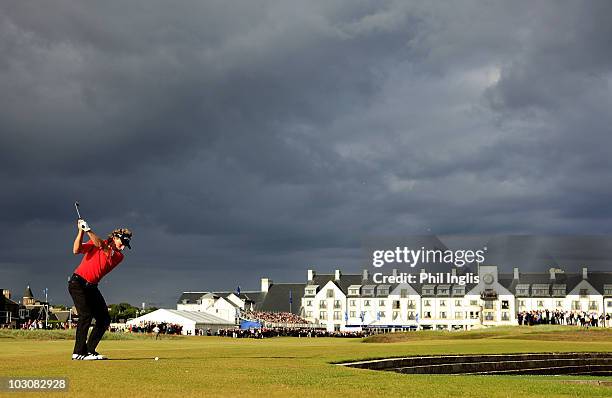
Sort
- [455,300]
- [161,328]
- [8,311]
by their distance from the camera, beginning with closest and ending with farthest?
[161,328], [8,311], [455,300]

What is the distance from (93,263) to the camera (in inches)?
727

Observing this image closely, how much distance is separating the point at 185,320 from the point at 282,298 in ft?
212

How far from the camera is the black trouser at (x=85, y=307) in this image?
1830 cm

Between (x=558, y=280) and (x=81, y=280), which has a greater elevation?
(x=558, y=280)

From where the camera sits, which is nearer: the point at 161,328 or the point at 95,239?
the point at 95,239

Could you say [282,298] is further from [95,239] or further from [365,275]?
[95,239]

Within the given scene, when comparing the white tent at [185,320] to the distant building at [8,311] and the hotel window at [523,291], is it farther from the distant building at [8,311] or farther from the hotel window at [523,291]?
the hotel window at [523,291]

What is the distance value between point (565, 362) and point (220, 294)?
138 meters

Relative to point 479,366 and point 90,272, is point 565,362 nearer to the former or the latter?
point 479,366

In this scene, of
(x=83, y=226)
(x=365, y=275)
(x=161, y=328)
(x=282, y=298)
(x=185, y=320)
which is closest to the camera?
(x=83, y=226)

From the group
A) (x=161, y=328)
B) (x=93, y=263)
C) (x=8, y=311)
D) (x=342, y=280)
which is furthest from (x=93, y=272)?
(x=342, y=280)

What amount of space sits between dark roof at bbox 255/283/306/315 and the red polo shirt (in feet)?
458


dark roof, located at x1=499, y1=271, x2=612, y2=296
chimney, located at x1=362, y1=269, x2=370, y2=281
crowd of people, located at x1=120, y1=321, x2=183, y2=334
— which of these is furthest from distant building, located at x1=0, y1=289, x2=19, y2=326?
dark roof, located at x1=499, y1=271, x2=612, y2=296

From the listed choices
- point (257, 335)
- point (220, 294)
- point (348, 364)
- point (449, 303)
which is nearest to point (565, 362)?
point (348, 364)
